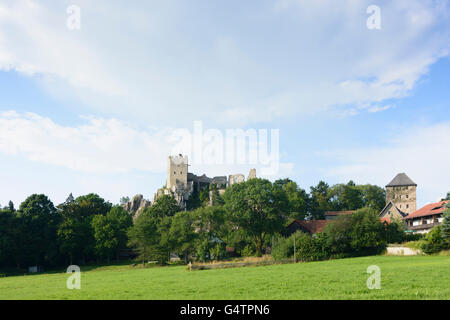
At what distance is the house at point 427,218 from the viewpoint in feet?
239

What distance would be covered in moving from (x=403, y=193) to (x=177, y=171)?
7953cm

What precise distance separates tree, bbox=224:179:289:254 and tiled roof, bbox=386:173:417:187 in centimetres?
6730

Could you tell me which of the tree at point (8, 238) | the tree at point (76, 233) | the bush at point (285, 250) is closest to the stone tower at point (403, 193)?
the bush at point (285, 250)

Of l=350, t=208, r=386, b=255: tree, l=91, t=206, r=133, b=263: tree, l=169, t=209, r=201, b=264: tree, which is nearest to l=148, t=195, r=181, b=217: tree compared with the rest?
l=91, t=206, r=133, b=263: tree

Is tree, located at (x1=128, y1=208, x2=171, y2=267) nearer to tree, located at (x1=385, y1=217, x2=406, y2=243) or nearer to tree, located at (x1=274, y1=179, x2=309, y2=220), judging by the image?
tree, located at (x1=385, y1=217, x2=406, y2=243)

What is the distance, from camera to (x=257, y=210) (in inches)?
2697

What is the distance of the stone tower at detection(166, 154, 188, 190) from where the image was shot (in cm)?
14275

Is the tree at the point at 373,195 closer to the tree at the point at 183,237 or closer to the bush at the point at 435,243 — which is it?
the bush at the point at 435,243
